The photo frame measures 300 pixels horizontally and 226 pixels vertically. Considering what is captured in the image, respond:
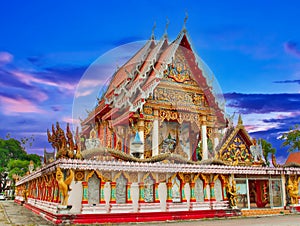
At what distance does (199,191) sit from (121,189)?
3169mm

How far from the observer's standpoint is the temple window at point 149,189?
12.1 m

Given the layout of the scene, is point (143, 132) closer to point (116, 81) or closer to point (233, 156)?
point (233, 156)

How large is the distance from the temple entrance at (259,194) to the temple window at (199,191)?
3136mm

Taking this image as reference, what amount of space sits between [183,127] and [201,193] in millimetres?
7034

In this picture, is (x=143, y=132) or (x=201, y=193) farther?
(x=143, y=132)

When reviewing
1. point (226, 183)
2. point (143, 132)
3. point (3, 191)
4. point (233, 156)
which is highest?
point (143, 132)

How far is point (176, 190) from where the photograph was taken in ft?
41.5

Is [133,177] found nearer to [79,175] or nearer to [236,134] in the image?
[79,175]

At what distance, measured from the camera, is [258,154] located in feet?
52.1

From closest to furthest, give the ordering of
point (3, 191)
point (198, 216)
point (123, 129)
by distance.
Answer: point (198, 216), point (123, 129), point (3, 191)

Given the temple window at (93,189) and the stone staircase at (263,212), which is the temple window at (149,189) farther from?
the stone staircase at (263,212)

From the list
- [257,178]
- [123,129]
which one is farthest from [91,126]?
[257,178]

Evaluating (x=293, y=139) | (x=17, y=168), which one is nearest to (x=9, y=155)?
(x=17, y=168)

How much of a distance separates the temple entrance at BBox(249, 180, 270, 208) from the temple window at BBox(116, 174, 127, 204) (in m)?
6.25
